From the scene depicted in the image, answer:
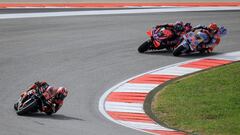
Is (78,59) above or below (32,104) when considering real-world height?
above

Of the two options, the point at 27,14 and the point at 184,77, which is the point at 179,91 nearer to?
the point at 184,77

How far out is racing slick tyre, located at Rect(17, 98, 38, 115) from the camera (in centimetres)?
1565

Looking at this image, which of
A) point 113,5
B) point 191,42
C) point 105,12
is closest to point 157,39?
point 191,42

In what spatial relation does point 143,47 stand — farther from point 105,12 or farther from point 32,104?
point 105,12

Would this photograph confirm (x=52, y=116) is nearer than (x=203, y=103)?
Yes

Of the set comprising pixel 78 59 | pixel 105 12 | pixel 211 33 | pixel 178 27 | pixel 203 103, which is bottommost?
pixel 203 103

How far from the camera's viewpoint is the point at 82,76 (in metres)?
21.4

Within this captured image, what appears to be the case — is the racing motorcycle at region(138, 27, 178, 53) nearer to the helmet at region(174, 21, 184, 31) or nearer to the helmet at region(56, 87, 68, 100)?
the helmet at region(174, 21, 184, 31)

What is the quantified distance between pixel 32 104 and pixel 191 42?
1039 cm

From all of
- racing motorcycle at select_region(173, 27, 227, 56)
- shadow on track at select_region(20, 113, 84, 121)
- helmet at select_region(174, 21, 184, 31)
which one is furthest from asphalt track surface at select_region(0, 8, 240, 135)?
helmet at select_region(174, 21, 184, 31)

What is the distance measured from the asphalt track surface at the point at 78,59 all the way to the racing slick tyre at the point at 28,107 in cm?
15

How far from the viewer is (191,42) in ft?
82.1

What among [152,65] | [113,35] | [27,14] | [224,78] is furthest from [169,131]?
[27,14]

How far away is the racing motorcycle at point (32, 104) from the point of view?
1567 cm
